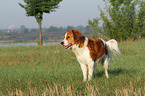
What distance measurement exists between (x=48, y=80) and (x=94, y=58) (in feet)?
7.40

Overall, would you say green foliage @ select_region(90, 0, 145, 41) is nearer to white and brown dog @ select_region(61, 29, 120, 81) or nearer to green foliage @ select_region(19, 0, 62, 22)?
green foliage @ select_region(19, 0, 62, 22)

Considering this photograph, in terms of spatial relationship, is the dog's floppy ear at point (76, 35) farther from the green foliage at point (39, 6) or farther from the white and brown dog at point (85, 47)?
the green foliage at point (39, 6)

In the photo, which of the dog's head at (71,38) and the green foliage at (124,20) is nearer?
the dog's head at (71,38)

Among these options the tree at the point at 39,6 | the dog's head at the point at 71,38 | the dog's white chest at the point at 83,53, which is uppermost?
the tree at the point at 39,6

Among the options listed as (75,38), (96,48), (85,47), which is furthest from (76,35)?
(96,48)

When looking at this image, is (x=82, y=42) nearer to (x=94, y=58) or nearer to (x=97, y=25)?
(x=94, y=58)

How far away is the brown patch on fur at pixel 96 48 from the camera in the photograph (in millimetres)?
7477

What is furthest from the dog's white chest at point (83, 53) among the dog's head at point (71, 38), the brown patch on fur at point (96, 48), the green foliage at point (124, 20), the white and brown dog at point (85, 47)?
the green foliage at point (124, 20)

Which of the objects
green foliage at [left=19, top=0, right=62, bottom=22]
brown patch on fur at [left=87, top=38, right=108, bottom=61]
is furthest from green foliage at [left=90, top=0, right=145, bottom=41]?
brown patch on fur at [left=87, top=38, right=108, bottom=61]

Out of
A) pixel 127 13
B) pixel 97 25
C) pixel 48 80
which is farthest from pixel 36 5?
pixel 48 80

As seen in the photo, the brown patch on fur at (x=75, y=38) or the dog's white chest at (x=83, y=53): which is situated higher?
the brown patch on fur at (x=75, y=38)

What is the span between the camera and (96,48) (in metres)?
7.71

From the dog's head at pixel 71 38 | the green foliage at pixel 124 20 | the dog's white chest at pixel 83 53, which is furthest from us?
the green foliage at pixel 124 20

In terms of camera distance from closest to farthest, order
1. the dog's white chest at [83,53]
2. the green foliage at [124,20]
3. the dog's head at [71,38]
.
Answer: the dog's head at [71,38] → the dog's white chest at [83,53] → the green foliage at [124,20]
